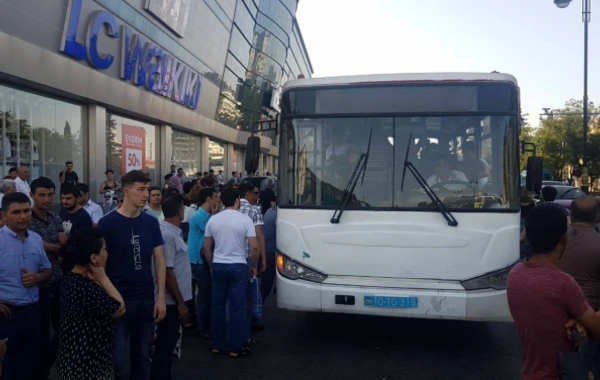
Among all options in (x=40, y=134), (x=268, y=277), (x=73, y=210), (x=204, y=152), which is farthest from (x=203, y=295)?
(x=204, y=152)

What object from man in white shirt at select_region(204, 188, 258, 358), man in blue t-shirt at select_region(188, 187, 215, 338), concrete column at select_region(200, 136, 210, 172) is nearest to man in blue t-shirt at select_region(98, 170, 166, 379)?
man in white shirt at select_region(204, 188, 258, 358)

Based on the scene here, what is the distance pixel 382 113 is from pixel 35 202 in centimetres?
340

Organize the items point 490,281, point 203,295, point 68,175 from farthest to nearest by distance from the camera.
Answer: point 68,175 → point 203,295 → point 490,281

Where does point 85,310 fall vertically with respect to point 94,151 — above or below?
below

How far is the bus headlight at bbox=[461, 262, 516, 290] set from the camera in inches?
218

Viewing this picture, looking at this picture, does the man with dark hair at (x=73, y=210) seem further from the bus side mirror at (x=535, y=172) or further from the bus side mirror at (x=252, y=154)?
the bus side mirror at (x=535, y=172)

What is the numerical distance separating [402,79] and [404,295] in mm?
2230

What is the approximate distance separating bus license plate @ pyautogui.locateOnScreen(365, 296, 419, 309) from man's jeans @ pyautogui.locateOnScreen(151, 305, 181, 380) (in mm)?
2034

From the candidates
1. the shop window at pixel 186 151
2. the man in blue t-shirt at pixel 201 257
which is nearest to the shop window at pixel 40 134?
the shop window at pixel 186 151

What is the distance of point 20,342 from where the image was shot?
12.9ft

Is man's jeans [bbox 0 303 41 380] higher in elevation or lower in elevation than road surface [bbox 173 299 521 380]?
higher

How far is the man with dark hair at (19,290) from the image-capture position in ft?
12.8

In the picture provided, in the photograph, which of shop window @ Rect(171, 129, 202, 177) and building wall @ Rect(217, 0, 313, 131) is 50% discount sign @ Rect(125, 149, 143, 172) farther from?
building wall @ Rect(217, 0, 313, 131)

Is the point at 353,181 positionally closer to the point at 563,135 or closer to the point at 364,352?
the point at 364,352
